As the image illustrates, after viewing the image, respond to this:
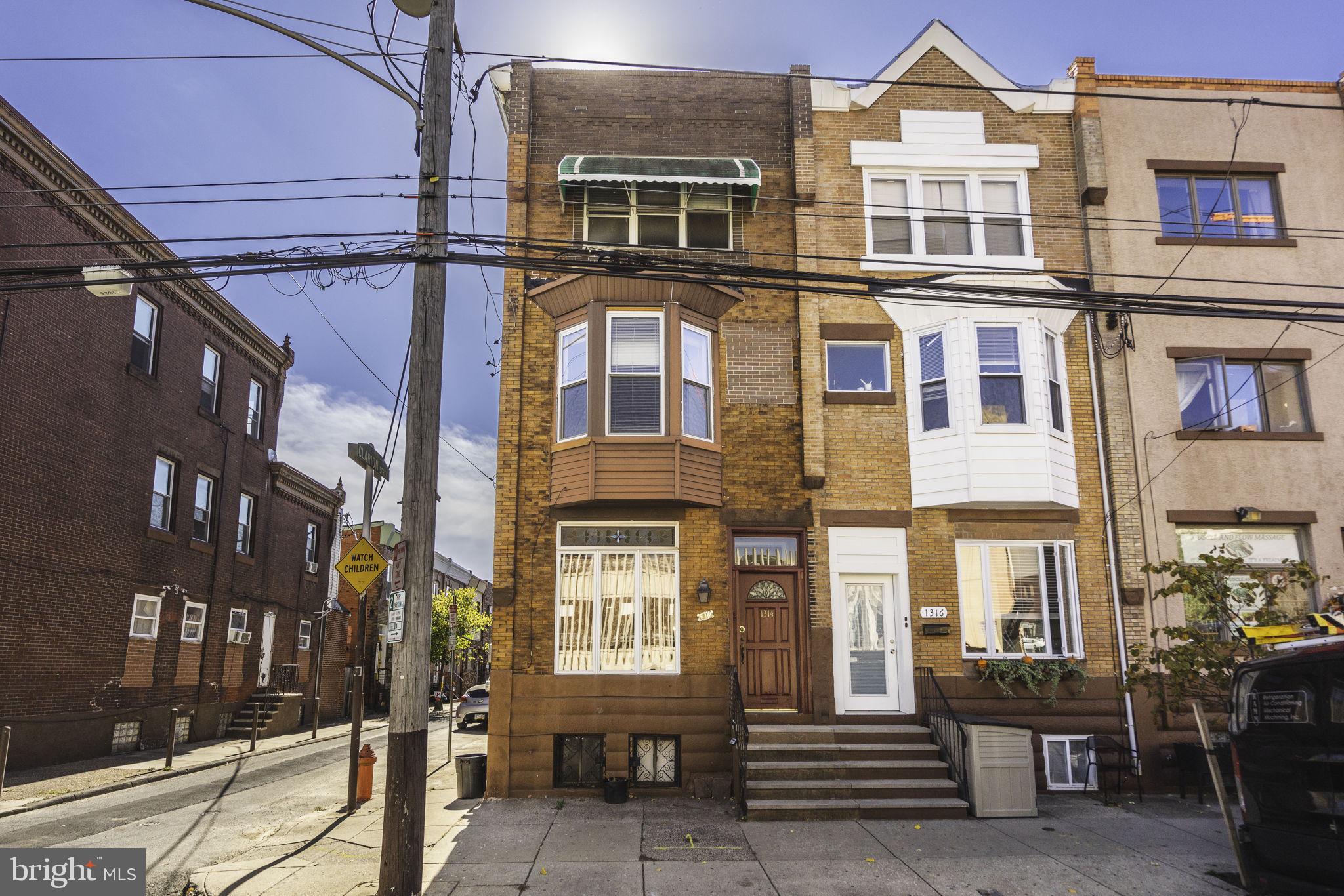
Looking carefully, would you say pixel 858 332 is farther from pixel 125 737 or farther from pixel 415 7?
pixel 125 737

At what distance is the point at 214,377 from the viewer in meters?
24.9

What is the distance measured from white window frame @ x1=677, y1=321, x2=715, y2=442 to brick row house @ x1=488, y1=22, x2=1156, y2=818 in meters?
0.05

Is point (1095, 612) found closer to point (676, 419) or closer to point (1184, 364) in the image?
point (1184, 364)

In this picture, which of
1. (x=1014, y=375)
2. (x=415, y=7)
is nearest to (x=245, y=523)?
(x=415, y=7)

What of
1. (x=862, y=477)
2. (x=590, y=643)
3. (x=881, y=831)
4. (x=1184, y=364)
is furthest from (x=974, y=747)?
(x=1184, y=364)

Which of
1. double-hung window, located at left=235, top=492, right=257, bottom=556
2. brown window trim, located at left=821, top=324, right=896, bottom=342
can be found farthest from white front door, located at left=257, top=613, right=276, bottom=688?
brown window trim, located at left=821, top=324, right=896, bottom=342

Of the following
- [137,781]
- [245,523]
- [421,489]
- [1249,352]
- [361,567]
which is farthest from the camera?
[245,523]

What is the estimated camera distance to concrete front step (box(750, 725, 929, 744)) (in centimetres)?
1253

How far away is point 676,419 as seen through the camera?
43.9 feet

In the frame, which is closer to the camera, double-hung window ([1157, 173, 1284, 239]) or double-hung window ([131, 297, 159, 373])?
double-hung window ([1157, 173, 1284, 239])

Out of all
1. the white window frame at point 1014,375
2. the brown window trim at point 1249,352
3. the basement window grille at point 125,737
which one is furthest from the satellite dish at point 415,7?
the basement window grille at point 125,737

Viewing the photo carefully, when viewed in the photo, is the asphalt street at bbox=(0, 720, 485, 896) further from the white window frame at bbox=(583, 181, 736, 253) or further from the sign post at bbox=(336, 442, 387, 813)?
the white window frame at bbox=(583, 181, 736, 253)

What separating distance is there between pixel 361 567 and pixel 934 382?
9004 mm

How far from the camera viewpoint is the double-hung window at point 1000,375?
14.1m
